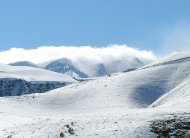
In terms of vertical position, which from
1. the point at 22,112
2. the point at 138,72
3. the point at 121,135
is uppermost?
the point at 138,72

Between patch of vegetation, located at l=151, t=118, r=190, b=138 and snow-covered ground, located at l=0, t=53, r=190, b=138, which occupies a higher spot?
snow-covered ground, located at l=0, t=53, r=190, b=138

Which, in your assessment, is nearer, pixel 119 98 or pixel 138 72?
pixel 119 98

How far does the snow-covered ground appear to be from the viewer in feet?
137

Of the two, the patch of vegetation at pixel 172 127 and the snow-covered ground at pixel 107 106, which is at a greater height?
the snow-covered ground at pixel 107 106

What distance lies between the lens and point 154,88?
10075 centimetres

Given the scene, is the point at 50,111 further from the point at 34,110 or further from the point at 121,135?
the point at 121,135

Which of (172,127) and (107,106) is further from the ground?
(107,106)

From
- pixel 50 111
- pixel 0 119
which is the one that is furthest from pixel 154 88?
pixel 0 119

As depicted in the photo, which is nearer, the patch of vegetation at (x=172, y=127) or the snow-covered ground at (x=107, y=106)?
the patch of vegetation at (x=172, y=127)

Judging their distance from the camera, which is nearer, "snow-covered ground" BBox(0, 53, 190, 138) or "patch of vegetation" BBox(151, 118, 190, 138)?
"patch of vegetation" BBox(151, 118, 190, 138)

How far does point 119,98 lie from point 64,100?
36.8 ft

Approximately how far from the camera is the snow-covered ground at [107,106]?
41750 millimetres

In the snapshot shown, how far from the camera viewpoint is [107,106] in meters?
82.8

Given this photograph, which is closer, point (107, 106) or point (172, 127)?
point (172, 127)
